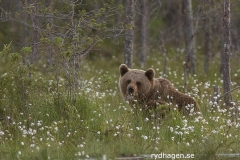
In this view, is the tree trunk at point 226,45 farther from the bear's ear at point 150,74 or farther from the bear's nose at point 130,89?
the bear's nose at point 130,89

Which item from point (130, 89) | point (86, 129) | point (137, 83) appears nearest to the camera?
point (86, 129)

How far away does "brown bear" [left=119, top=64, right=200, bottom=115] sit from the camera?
10.3m

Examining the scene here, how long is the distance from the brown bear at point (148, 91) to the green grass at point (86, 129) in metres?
0.32

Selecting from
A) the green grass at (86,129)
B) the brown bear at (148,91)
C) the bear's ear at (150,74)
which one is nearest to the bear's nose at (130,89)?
the brown bear at (148,91)

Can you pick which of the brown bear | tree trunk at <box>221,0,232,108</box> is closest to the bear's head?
the brown bear

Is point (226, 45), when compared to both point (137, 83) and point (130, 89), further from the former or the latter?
point (130, 89)

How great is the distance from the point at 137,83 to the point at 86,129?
5.86 feet

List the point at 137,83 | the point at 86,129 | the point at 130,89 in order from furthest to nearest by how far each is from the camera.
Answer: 1. the point at 137,83
2. the point at 130,89
3. the point at 86,129

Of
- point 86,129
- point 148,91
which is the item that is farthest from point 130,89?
point 86,129

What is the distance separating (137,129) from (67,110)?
144 centimetres

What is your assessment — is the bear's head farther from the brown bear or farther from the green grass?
the green grass

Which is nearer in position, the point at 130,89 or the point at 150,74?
the point at 130,89

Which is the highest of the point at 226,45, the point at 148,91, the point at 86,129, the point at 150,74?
the point at 226,45

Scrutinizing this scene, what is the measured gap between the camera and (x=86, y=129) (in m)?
9.06
